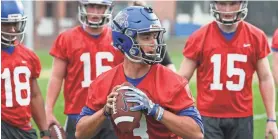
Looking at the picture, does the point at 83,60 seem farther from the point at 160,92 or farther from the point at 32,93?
the point at 160,92

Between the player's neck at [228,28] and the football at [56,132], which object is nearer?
the player's neck at [228,28]

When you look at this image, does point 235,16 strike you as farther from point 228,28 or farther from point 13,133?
point 13,133

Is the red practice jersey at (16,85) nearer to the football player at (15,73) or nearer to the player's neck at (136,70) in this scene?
the football player at (15,73)

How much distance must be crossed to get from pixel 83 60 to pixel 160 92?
227 cm

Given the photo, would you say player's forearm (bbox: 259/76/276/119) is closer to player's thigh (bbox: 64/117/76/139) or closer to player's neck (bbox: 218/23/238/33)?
player's neck (bbox: 218/23/238/33)

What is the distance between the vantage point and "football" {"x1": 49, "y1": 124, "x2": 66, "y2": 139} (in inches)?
258

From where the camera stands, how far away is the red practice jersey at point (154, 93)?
4.45 m

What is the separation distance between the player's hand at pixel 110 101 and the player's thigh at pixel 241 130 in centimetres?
218

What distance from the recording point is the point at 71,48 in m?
6.66

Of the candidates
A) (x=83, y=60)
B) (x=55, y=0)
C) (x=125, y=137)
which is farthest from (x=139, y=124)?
(x=55, y=0)

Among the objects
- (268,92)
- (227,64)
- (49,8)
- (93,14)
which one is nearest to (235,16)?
(227,64)

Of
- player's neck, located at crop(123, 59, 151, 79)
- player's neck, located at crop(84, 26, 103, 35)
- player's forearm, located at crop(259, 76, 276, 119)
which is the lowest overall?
player's forearm, located at crop(259, 76, 276, 119)

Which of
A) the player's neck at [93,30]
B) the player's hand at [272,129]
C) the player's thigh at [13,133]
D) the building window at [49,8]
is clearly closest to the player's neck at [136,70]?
the player's thigh at [13,133]

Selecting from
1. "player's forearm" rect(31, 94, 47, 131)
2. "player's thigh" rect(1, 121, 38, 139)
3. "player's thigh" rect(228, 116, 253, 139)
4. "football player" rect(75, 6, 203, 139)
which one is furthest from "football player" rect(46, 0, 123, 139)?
"football player" rect(75, 6, 203, 139)
